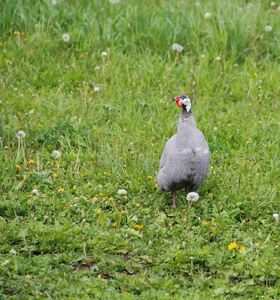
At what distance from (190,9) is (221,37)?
3.74 ft

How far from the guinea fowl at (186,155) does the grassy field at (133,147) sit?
1.26 ft

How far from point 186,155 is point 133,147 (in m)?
1.38

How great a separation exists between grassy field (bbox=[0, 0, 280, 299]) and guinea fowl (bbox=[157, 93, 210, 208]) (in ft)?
1.26

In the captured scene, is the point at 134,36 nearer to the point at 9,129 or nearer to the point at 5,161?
the point at 9,129

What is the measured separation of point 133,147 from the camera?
5.73m

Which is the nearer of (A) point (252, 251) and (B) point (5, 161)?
(A) point (252, 251)

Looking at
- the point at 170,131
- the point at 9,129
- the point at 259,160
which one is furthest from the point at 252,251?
the point at 9,129

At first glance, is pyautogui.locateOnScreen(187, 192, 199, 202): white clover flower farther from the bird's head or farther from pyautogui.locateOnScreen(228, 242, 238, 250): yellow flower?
the bird's head

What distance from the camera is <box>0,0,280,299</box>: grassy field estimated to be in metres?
3.97

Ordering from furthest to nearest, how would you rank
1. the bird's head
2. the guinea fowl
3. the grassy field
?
the bird's head, the guinea fowl, the grassy field

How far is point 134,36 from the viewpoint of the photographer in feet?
25.1

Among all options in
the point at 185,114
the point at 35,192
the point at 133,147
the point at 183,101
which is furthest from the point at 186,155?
the point at 35,192

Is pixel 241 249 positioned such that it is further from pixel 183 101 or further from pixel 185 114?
pixel 183 101

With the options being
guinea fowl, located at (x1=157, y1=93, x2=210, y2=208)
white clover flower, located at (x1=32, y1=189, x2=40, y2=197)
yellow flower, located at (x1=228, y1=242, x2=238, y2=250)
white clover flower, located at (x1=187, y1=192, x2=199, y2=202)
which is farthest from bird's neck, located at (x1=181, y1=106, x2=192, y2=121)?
white clover flower, located at (x1=32, y1=189, x2=40, y2=197)
